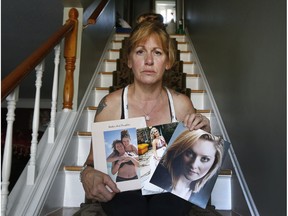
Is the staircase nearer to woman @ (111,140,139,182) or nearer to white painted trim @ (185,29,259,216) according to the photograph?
white painted trim @ (185,29,259,216)

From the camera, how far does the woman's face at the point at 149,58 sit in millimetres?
985

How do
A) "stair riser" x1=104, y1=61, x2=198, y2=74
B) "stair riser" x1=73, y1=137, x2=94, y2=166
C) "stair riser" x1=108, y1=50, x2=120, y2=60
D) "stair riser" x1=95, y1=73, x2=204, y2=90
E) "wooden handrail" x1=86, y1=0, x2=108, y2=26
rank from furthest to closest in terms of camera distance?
"stair riser" x1=108, y1=50, x2=120, y2=60 → "stair riser" x1=104, y1=61, x2=198, y2=74 → "stair riser" x1=95, y1=73, x2=204, y2=90 → "wooden handrail" x1=86, y1=0, x2=108, y2=26 → "stair riser" x1=73, y1=137, x2=94, y2=166

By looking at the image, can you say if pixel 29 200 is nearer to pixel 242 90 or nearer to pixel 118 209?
pixel 118 209

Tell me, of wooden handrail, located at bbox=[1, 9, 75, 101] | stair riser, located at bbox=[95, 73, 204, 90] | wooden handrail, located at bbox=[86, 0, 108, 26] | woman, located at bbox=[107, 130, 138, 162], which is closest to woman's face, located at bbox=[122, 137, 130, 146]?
woman, located at bbox=[107, 130, 138, 162]

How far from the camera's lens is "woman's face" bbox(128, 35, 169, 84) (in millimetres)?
985

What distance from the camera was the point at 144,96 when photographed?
1.13 metres

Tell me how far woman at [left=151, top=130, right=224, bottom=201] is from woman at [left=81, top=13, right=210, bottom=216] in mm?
45

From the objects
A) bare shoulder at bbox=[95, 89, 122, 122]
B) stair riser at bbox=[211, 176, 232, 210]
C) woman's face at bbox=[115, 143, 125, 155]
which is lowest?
stair riser at bbox=[211, 176, 232, 210]

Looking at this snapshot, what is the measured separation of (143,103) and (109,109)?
14 centimetres

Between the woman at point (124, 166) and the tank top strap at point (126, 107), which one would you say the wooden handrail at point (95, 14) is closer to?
the tank top strap at point (126, 107)

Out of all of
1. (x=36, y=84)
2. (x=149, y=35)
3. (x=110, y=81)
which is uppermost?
(x=110, y=81)

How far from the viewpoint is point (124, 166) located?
898mm

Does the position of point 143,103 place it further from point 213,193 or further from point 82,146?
point 82,146

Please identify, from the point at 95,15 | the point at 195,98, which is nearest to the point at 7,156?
the point at 95,15
